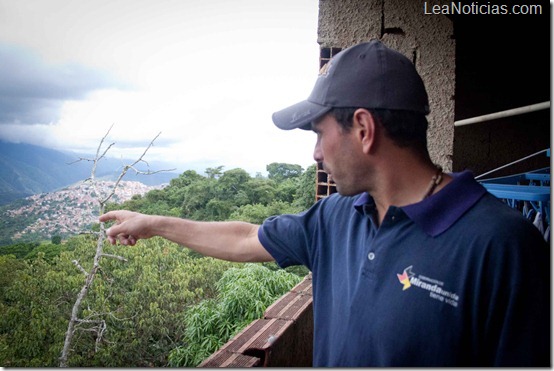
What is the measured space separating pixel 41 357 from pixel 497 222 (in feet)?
24.1

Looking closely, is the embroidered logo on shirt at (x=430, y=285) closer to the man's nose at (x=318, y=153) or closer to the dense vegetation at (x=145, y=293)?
the man's nose at (x=318, y=153)

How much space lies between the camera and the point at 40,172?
937cm

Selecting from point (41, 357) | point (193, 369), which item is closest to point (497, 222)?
point (193, 369)

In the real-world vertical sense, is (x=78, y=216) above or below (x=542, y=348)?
below

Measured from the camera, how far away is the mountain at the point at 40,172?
7051 millimetres

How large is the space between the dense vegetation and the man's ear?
14.2 feet

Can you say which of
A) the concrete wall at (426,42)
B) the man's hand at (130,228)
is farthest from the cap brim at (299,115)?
the concrete wall at (426,42)

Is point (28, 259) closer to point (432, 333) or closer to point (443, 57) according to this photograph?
point (443, 57)

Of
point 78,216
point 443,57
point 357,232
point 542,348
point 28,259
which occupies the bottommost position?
point 28,259

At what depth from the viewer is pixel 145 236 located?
1.04m

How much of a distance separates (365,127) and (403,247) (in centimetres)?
18

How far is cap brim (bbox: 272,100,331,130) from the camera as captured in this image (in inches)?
27.6

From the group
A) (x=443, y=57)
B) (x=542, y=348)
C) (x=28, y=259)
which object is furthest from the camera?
(x=28, y=259)

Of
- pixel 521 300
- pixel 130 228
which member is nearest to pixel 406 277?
pixel 521 300
